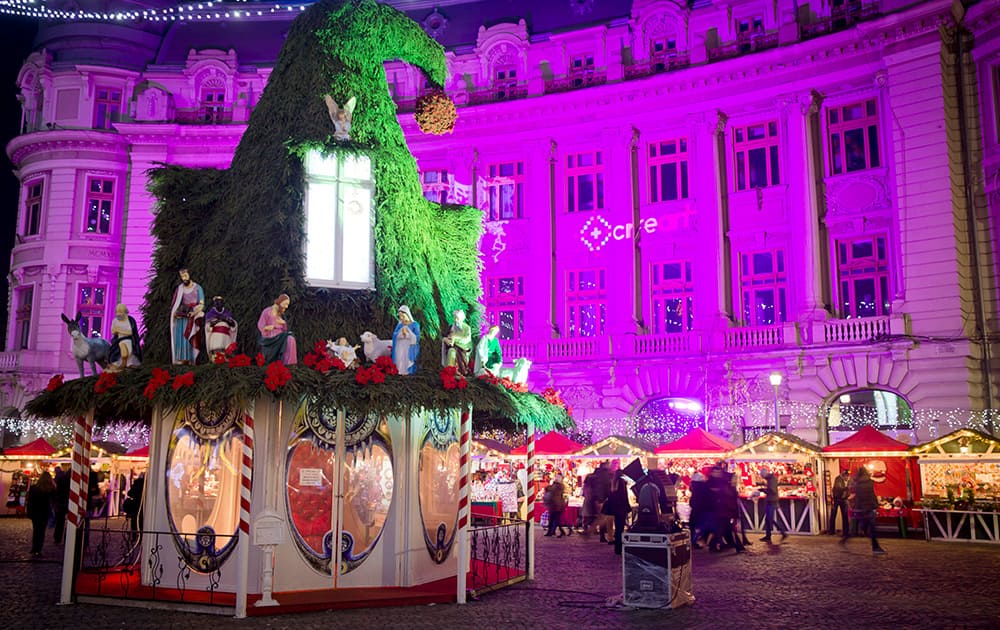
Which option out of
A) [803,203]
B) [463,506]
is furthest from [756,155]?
[463,506]

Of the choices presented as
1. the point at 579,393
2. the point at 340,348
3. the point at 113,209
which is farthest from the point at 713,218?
the point at 113,209

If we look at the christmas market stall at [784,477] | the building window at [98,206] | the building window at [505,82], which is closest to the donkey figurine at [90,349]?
the christmas market stall at [784,477]

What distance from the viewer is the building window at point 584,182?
34812mm

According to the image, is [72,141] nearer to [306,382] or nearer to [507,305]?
[507,305]

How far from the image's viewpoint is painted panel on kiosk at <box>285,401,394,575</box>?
42.8ft

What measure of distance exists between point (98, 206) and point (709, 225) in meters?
24.4

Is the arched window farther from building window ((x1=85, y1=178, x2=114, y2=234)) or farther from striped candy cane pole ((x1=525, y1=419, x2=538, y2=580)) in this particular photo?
building window ((x1=85, y1=178, x2=114, y2=234))

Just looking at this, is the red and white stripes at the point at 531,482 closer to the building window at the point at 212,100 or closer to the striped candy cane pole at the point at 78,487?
the striped candy cane pole at the point at 78,487

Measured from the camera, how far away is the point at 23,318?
38.3 meters

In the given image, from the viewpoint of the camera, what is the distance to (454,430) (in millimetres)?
15289

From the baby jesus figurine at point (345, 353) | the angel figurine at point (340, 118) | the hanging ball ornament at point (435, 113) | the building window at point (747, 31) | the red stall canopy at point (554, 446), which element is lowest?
the red stall canopy at point (554, 446)

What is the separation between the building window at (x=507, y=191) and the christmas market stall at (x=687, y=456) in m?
12.2

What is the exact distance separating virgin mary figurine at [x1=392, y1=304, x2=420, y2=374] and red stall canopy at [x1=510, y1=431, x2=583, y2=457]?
1554cm

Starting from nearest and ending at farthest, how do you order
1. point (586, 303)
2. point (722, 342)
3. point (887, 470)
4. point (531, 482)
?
point (531, 482) → point (887, 470) → point (722, 342) → point (586, 303)
